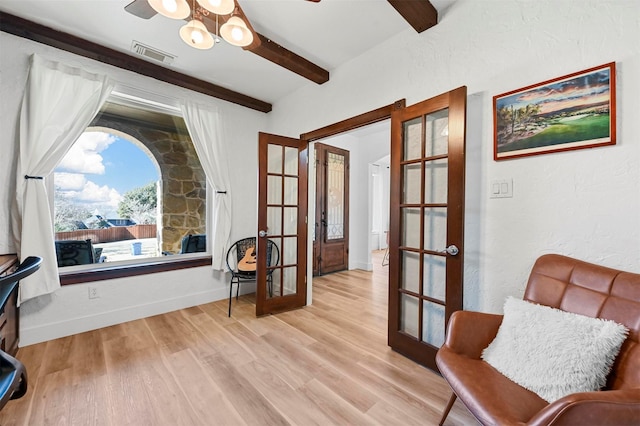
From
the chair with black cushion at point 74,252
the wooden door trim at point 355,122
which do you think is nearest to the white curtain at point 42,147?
the chair with black cushion at point 74,252

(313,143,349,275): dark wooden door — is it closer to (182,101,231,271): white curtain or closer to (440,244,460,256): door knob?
(182,101,231,271): white curtain

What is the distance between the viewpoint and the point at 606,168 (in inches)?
53.2

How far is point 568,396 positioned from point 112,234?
3782 millimetres

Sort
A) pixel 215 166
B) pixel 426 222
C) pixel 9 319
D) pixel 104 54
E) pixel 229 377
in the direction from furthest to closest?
pixel 215 166 < pixel 104 54 < pixel 426 222 < pixel 9 319 < pixel 229 377

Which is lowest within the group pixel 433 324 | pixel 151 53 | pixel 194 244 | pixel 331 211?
pixel 433 324

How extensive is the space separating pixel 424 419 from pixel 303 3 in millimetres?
2883

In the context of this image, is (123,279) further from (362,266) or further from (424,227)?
(362,266)

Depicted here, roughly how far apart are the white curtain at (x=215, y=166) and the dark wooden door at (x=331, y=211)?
1.74m

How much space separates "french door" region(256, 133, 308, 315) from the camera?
2943mm

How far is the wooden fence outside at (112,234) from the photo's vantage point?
260 centimetres

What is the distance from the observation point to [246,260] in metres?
3.31

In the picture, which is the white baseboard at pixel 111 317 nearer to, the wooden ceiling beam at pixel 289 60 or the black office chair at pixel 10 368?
the black office chair at pixel 10 368

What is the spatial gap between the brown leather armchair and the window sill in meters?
2.87

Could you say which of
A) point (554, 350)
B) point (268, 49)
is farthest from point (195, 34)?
point (554, 350)
